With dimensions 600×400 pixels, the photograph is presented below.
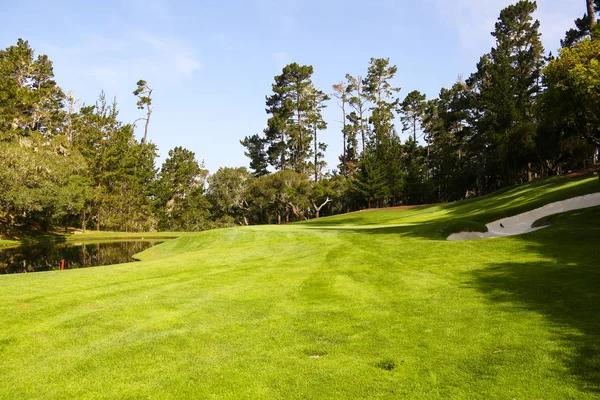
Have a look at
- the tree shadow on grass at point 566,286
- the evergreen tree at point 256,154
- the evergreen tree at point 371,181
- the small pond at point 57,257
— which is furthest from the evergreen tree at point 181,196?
the tree shadow on grass at point 566,286

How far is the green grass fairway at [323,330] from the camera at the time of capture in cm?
514

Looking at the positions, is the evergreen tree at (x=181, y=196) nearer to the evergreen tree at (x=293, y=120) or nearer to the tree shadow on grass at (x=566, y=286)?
the evergreen tree at (x=293, y=120)

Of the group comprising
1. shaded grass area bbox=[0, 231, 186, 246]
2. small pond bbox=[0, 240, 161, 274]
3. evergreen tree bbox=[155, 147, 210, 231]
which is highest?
evergreen tree bbox=[155, 147, 210, 231]

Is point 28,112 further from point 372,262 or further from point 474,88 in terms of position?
point 474,88

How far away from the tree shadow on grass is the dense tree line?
3023cm

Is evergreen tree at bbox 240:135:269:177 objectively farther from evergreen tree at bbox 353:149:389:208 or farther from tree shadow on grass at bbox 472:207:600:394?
tree shadow on grass at bbox 472:207:600:394

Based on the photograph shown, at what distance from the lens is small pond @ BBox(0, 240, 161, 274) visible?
22.3 m

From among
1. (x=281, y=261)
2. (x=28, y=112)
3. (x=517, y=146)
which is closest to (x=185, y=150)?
(x=28, y=112)

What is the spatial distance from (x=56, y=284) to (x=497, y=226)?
21.0m

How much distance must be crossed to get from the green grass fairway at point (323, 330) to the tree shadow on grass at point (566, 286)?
0.12ft

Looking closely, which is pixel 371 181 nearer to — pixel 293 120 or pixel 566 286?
pixel 293 120

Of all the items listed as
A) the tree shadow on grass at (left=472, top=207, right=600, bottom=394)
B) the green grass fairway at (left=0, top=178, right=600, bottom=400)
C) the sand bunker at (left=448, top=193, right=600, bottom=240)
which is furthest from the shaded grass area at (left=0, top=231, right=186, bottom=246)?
the tree shadow on grass at (left=472, top=207, right=600, bottom=394)

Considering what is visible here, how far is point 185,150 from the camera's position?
225 ft

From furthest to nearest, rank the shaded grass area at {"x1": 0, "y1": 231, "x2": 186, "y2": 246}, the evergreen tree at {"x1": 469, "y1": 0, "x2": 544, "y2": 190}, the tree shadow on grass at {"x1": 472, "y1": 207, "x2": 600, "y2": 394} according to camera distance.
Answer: the evergreen tree at {"x1": 469, "y1": 0, "x2": 544, "y2": 190}
the shaded grass area at {"x1": 0, "y1": 231, "x2": 186, "y2": 246}
the tree shadow on grass at {"x1": 472, "y1": 207, "x2": 600, "y2": 394}
